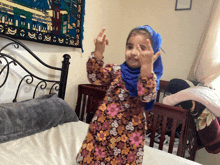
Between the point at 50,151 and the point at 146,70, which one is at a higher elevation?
the point at 146,70

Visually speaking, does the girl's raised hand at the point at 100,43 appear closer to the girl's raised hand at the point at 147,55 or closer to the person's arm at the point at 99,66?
the person's arm at the point at 99,66

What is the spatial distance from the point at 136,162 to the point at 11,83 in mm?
985

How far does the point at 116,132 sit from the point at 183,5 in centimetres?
190

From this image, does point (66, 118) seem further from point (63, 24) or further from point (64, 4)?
point (64, 4)

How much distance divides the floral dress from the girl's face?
85 millimetres

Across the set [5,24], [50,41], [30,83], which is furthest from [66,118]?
[5,24]

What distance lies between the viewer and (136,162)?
0.57 m

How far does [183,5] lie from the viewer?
1.89 metres

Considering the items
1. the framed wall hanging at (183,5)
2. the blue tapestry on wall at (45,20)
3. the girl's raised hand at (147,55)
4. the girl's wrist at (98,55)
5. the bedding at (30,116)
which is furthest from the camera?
the framed wall hanging at (183,5)

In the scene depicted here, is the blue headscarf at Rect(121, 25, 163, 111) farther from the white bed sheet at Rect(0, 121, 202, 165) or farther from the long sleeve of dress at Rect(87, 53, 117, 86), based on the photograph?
the white bed sheet at Rect(0, 121, 202, 165)

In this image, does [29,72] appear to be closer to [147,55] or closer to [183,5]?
[147,55]

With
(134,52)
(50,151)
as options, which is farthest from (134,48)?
(50,151)

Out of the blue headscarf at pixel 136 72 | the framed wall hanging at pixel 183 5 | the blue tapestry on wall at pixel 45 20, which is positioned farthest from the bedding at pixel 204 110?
the framed wall hanging at pixel 183 5

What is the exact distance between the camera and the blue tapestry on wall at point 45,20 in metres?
1.02
